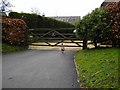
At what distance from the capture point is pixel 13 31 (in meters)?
21.6

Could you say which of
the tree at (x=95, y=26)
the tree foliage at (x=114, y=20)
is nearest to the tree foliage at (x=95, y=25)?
the tree at (x=95, y=26)

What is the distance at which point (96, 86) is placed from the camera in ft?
27.5

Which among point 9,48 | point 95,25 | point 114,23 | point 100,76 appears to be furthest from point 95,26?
point 100,76

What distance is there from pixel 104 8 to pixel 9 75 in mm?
9229

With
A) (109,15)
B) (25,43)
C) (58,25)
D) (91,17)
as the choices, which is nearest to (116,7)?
(109,15)

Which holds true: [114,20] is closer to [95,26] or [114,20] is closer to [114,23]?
[114,23]

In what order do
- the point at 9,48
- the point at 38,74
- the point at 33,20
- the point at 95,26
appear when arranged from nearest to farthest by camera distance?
1. the point at 38,74
2. the point at 95,26
3. the point at 9,48
4. the point at 33,20

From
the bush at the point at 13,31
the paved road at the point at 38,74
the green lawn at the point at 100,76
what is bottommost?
the paved road at the point at 38,74

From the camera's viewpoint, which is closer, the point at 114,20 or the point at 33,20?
the point at 114,20

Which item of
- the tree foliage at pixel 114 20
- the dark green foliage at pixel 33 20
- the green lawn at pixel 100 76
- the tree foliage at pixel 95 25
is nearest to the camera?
the green lawn at pixel 100 76

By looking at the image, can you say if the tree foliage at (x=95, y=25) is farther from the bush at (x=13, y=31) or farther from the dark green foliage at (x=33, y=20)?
the dark green foliage at (x=33, y=20)

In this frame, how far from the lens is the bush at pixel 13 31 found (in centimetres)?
2134

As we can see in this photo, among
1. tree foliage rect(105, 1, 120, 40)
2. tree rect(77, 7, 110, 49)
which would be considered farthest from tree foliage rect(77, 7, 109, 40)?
tree foliage rect(105, 1, 120, 40)

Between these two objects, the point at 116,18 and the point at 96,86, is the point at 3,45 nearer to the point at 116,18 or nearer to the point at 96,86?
the point at 116,18
